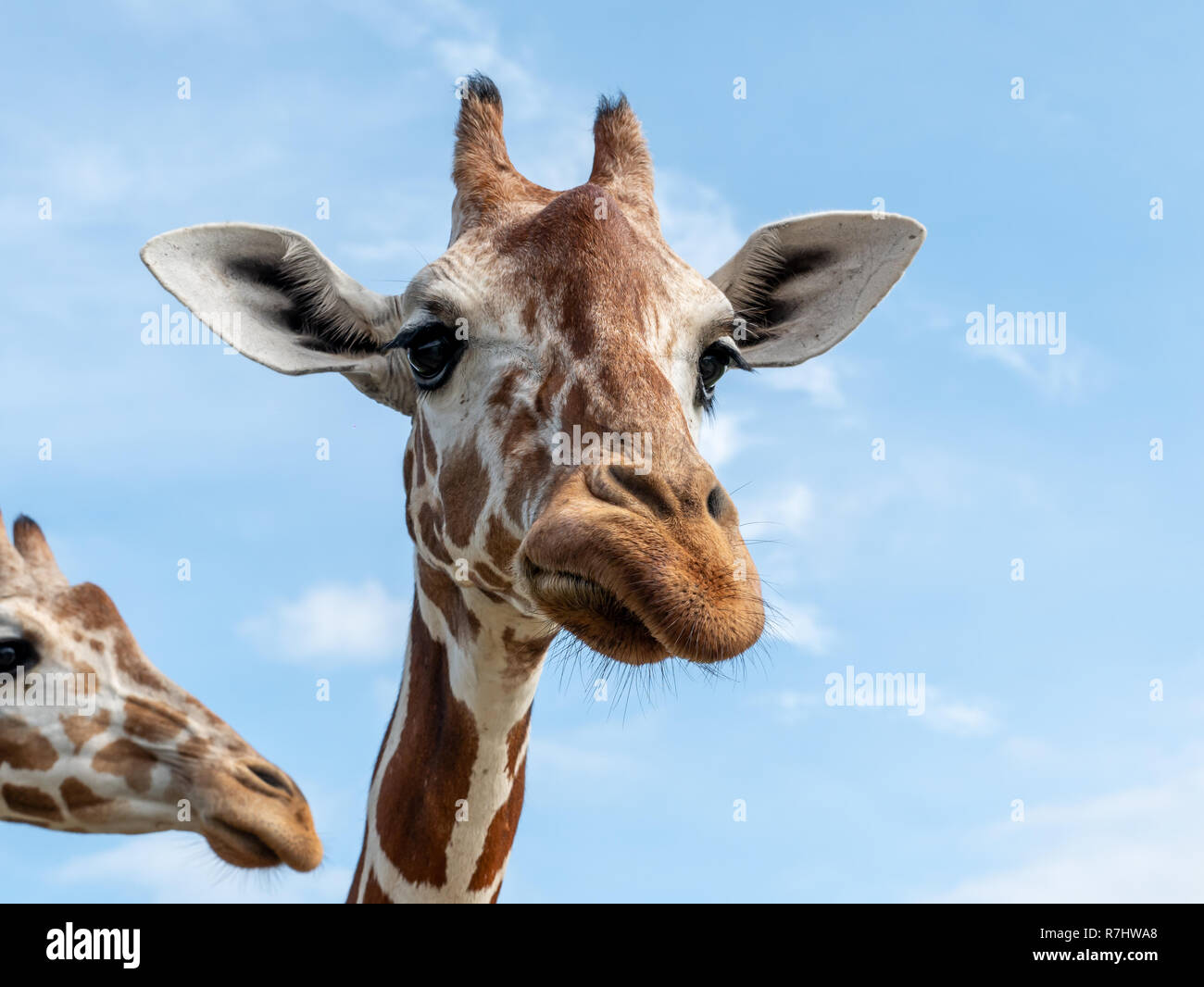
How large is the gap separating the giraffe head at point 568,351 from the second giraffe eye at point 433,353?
0.04 ft

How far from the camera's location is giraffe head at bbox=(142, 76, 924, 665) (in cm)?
439

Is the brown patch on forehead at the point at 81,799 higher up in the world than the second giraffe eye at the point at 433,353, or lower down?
lower down

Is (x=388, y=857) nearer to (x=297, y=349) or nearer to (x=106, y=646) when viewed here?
(x=297, y=349)

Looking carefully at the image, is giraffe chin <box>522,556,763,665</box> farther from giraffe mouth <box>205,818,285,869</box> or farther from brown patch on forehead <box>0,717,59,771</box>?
brown patch on forehead <box>0,717,59,771</box>

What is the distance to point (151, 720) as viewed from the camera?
996 cm

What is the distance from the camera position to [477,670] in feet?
19.3

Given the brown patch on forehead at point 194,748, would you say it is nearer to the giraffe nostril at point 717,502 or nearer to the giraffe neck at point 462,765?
the giraffe neck at point 462,765

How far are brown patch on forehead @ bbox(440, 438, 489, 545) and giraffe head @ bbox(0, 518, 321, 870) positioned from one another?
462cm

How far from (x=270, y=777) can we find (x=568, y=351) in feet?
19.2

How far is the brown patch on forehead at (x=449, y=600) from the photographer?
19.4 ft

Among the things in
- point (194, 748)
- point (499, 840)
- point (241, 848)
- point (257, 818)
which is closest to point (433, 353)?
point (499, 840)

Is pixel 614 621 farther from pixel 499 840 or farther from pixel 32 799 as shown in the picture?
pixel 32 799

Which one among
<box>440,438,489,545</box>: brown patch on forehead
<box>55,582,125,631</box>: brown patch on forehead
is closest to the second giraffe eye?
<box>440,438,489,545</box>: brown patch on forehead

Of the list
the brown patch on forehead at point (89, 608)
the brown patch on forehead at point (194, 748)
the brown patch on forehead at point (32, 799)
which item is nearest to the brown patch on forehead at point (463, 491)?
the brown patch on forehead at point (194, 748)
